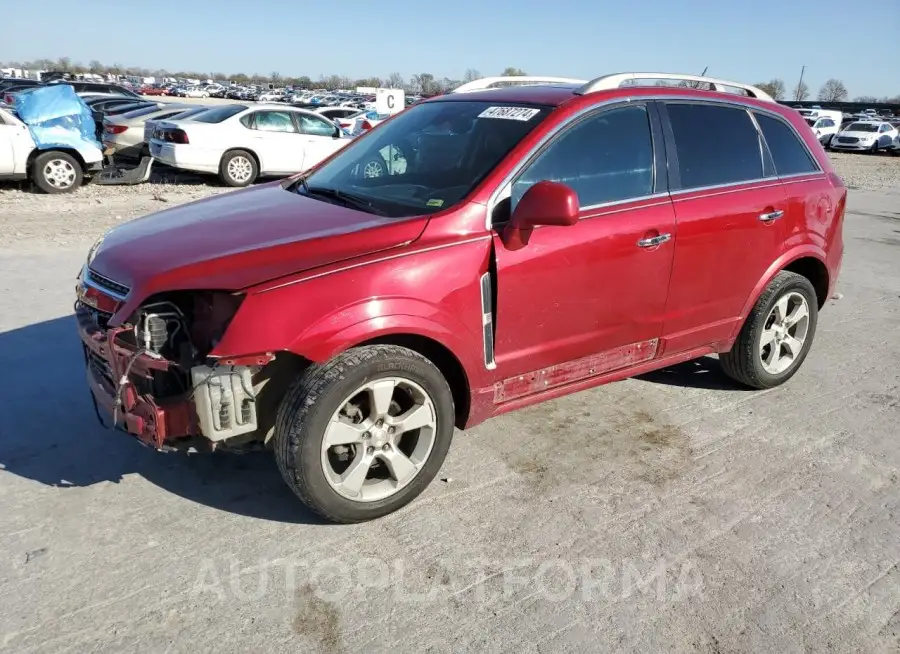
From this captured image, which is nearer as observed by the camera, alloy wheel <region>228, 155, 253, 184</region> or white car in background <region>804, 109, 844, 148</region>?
alloy wheel <region>228, 155, 253, 184</region>

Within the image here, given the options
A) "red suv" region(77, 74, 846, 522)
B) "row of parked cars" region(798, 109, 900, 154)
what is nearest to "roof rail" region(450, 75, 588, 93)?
"red suv" region(77, 74, 846, 522)

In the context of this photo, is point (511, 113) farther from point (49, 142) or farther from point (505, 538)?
point (49, 142)

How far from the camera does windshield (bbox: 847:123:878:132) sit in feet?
106

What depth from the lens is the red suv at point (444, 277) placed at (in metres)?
2.82

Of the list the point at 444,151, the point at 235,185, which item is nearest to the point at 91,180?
the point at 235,185

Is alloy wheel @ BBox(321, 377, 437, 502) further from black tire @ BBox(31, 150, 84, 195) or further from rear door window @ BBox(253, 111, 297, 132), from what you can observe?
rear door window @ BBox(253, 111, 297, 132)

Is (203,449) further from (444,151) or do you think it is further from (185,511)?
(444,151)

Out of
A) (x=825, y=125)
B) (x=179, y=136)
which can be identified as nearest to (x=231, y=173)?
(x=179, y=136)

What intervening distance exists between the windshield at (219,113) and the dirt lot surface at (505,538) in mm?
9004

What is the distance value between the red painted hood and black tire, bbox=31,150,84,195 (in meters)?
9.03

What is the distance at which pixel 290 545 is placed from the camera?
9.77ft

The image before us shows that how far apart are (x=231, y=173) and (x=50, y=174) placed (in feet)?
9.33

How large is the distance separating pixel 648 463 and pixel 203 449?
2256mm

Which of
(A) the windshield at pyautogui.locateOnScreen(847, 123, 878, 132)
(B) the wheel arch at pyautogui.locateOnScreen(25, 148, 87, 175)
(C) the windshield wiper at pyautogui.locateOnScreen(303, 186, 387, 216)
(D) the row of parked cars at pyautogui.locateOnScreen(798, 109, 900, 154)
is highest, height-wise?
(C) the windshield wiper at pyautogui.locateOnScreen(303, 186, 387, 216)
